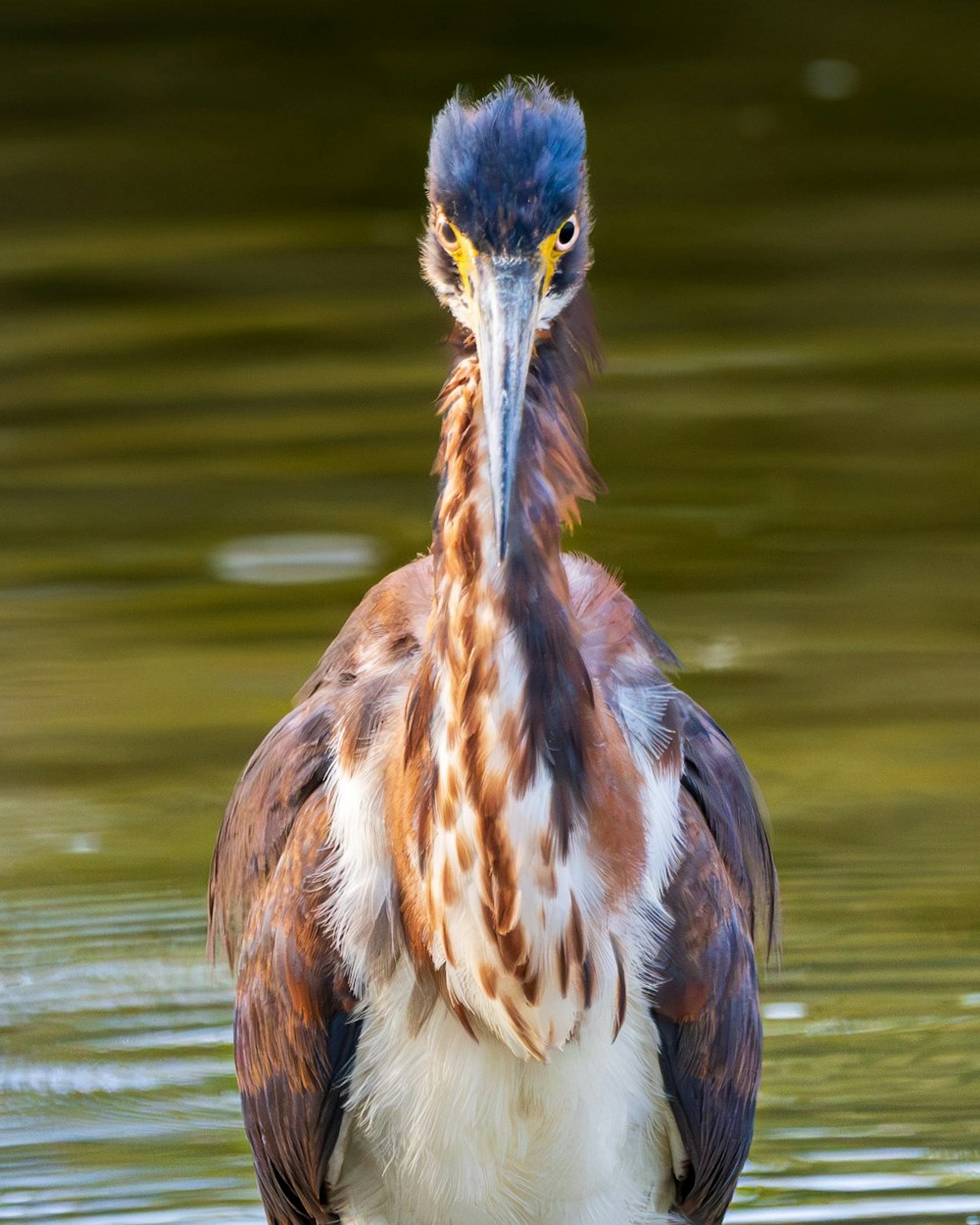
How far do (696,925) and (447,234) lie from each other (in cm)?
91

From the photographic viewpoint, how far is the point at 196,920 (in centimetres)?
405

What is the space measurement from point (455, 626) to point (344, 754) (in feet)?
1.03

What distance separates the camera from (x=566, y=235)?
7.92 ft

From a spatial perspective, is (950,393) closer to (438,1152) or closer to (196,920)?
(196,920)

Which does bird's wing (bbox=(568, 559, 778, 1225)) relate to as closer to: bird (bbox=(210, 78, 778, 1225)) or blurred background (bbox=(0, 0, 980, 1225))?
bird (bbox=(210, 78, 778, 1225))

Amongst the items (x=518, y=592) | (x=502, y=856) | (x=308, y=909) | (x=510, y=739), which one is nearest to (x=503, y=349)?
(x=518, y=592)

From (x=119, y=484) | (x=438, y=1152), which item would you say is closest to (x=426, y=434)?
(x=119, y=484)

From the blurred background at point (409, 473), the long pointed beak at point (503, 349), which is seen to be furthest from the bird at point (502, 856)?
the blurred background at point (409, 473)

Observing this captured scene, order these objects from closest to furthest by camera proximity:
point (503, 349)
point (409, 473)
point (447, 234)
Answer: point (503, 349) < point (447, 234) < point (409, 473)

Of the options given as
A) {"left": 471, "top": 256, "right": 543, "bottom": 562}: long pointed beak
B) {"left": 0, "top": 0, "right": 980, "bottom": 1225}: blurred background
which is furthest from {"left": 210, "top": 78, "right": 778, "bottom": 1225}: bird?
{"left": 0, "top": 0, "right": 980, "bottom": 1225}: blurred background

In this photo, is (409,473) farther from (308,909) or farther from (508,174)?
(508,174)

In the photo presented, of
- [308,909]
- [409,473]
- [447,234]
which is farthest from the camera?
[409,473]

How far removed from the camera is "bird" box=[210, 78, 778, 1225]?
2396 mm

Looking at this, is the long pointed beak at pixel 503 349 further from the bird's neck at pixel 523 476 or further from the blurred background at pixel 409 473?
the blurred background at pixel 409 473
